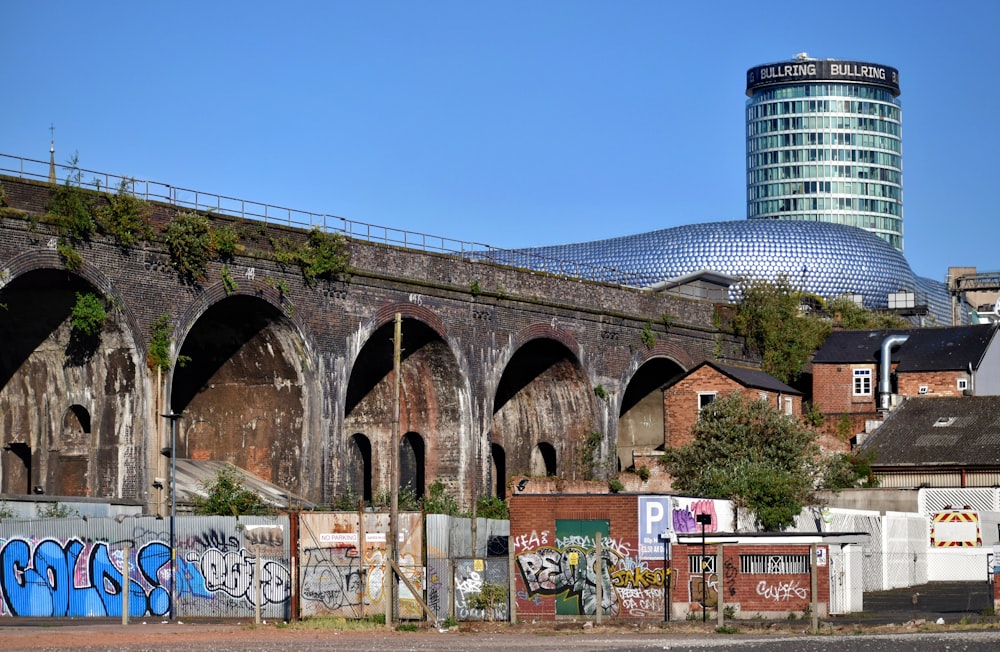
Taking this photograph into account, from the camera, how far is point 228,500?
134ft

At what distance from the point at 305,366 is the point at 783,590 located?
19671 millimetres

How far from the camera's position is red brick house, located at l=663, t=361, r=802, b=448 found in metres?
59.9

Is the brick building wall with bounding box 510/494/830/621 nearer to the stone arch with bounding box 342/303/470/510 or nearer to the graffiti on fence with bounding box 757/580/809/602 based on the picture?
the graffiti on fence with bounding box 757/580/809/602

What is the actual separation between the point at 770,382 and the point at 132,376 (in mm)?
29503

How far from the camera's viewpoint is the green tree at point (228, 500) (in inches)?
1596

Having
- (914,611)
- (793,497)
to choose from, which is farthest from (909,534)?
(914,611)

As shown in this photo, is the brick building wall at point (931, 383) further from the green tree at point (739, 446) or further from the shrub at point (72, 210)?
the shrub at point (72, 210)

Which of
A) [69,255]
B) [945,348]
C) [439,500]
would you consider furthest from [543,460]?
[69,255]

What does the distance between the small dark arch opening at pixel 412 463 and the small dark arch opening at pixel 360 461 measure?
3.43ft

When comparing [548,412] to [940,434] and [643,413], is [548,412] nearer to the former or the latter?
[643,413]

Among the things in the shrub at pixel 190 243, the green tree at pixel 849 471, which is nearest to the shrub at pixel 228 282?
the shrub at pixel 190 243

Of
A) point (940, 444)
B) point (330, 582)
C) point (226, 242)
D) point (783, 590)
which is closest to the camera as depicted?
point (783, 590)

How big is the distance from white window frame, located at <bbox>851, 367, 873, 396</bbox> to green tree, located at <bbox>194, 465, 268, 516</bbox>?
31.3 m

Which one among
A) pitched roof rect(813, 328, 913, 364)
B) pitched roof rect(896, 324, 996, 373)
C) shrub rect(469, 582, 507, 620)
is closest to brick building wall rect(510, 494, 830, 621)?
shrub rect(469, 582, 507, 620)
